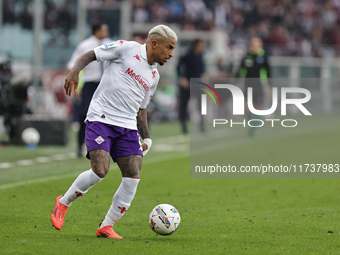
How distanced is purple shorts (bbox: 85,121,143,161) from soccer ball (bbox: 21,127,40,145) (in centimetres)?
857

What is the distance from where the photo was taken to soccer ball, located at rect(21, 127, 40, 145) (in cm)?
1461

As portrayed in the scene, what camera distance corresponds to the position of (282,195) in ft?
31.0

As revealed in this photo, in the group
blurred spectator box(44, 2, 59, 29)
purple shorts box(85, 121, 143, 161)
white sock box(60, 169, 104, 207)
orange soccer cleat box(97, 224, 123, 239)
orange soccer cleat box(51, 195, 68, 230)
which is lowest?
orange soccer cleat box(97, 224, 123, 239)

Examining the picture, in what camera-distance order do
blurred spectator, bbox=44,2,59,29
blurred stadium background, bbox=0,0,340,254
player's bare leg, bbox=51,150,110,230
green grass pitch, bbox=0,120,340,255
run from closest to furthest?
green grass pitch, bbox=0,120,340,255, player's bare leg, bbox=51,150,110,230, blurred stadium background, bbox=0,0,340,254, blurred spectator, bbox=44,2,59,29

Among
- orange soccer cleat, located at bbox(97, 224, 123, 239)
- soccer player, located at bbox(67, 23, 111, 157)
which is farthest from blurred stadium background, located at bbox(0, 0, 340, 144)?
orange soccer cleat, located at bbox(97, 224, 123, 239)

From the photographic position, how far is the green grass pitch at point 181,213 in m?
5.92

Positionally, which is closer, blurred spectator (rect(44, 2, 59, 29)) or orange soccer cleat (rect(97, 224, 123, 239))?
orange soccer cleat (rect(97, 224, 123, 239))

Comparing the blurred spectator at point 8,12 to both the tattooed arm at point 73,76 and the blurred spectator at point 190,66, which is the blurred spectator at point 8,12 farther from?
the tattooed arm at point 73,76

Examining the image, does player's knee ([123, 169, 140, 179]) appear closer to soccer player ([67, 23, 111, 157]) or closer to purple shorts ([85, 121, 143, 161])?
purple shorts ([85, 121, 143, 161])

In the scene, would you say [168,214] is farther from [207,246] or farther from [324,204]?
[324,204]

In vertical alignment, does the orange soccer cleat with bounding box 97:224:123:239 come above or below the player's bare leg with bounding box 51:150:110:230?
below

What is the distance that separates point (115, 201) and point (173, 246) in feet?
2.18

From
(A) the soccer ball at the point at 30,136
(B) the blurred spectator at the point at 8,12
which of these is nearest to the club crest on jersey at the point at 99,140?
(A) the soccer ball at the point at 30,136

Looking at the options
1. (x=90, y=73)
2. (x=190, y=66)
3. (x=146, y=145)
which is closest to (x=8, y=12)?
(x=190, y=66)
